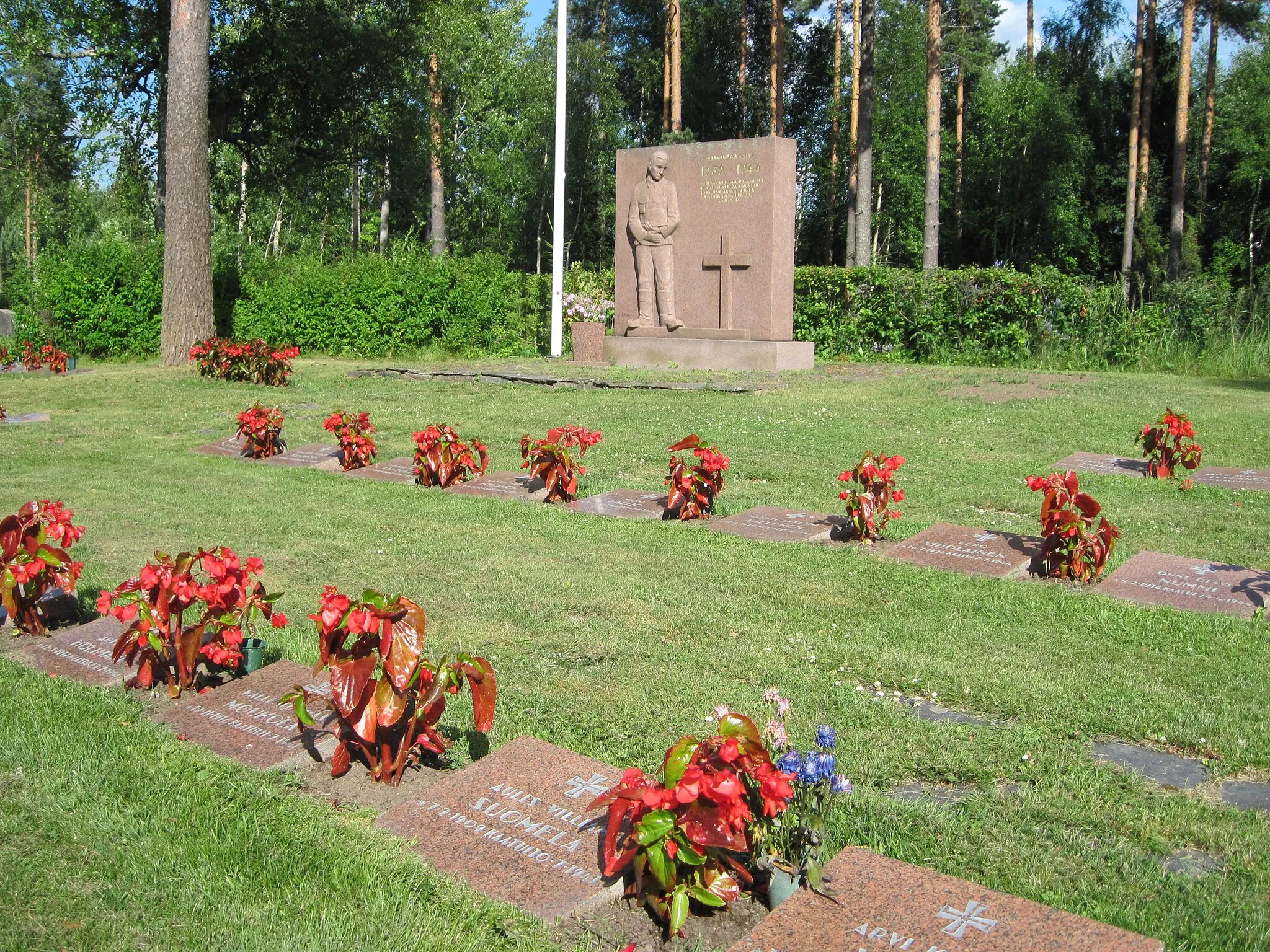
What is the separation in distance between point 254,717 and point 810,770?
2069 millimetres

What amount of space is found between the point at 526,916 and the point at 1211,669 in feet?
10.00

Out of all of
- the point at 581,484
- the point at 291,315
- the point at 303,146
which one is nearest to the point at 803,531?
the point at 581,484

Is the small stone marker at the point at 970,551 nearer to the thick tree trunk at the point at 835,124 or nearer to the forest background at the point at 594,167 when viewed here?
the forest background at the point at 594,167

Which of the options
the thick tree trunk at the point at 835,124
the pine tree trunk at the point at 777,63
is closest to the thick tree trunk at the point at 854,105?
the thick tree trunk at the point at 835,124

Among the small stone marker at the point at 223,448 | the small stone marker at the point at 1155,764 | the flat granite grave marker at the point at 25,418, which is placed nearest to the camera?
the small stone marker at the point at 1155,764

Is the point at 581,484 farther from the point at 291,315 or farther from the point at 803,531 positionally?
the point at 291,315

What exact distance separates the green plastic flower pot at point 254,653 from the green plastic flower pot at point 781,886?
2.39 metres

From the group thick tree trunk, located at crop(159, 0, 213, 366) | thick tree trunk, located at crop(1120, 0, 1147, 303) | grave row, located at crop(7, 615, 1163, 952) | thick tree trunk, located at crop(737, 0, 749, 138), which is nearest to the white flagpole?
thick tree trunk, located at crop(159, 0, 213, 366)

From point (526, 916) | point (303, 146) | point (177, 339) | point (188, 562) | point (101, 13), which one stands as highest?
point (101, 13)

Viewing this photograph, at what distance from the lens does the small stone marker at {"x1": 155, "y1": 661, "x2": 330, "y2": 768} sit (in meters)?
3.56

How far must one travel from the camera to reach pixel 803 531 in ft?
21.5

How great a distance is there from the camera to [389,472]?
8.91 m

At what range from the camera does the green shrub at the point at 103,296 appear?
18.7 m

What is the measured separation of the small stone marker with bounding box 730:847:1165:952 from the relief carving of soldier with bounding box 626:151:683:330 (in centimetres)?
1415
